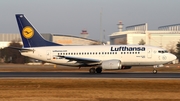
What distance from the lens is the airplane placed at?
159 feet

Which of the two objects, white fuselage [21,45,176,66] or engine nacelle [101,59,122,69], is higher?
white fuselage [21,45,176,66]

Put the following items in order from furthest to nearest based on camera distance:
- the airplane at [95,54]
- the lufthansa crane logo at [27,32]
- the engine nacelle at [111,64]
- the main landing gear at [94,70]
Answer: the lufthansa crane logo at [27,32] < the airplane at [95,54] < the main landing gear at [94,70] < the engine nacelle at [111,64]

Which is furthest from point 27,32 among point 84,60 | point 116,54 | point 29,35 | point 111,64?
point 111,64

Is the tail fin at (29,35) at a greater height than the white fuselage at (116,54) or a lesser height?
greater

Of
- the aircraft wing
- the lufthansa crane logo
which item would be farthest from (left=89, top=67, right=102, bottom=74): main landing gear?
the lufthansa crane logo

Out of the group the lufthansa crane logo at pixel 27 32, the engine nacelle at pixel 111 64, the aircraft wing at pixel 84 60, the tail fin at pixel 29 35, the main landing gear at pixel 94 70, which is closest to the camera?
the engine nacelle at pixel 111 64

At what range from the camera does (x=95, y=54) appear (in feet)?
164

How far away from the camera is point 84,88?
29.2m

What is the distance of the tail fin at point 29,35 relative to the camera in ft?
175

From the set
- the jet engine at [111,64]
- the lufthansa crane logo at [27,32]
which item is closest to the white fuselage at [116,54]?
the jet engine at [111,64]

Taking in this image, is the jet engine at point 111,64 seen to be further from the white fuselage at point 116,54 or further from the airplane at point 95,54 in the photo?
the white fuselage at point 116,54

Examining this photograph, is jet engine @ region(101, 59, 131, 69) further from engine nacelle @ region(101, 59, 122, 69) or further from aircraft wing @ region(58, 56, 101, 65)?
aircraft wing @ region(58, 56, 101, 65)

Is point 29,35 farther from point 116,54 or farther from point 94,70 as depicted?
point 116,54

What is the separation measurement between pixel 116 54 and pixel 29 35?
1136 cm
